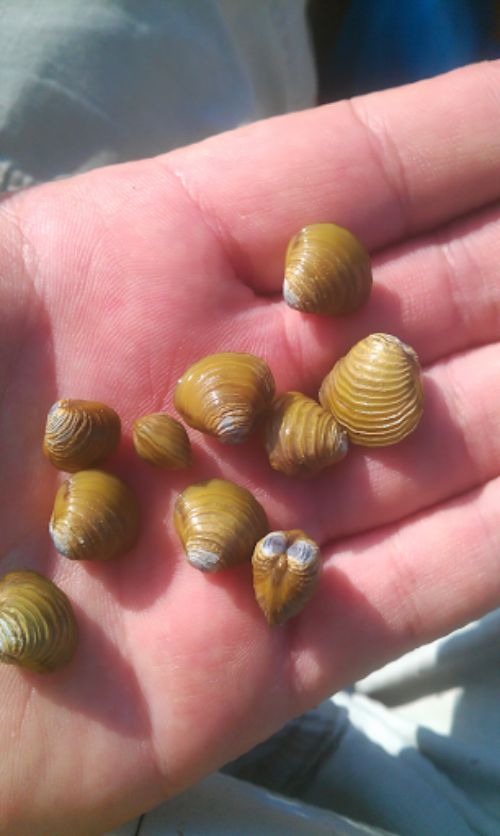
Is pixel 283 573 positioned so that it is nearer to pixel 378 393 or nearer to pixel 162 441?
pixel 162 441

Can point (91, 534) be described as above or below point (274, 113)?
below

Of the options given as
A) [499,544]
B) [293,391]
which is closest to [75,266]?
[293,391]

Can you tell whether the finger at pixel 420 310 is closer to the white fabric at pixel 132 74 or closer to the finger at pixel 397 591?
the finger at pixel 397 591

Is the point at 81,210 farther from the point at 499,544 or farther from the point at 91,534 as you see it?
the point at 499,544

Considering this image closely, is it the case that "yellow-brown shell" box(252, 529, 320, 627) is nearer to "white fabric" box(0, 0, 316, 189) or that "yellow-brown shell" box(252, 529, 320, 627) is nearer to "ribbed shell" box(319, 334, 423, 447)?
"ribbed shell" box(319, 334, 423, 447)

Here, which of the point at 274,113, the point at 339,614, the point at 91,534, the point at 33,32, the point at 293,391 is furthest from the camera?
the point at 274,113

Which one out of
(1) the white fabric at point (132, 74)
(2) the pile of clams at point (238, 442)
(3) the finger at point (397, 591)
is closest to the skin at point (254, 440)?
(3) the finger at point (397, 591)

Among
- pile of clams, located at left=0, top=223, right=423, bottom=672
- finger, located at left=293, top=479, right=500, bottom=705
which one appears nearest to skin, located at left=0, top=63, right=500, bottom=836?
finger, located at left=293, top=479, right=500, bottom=705
